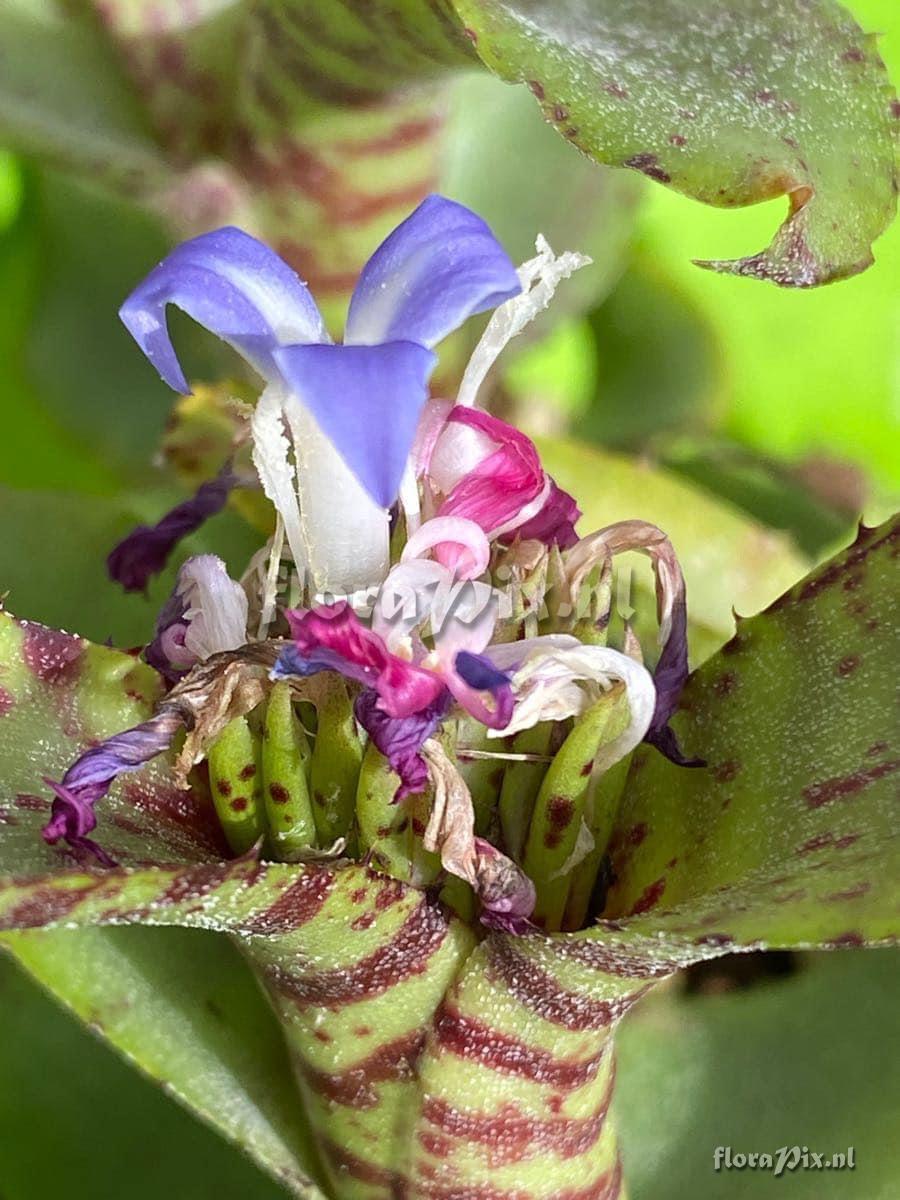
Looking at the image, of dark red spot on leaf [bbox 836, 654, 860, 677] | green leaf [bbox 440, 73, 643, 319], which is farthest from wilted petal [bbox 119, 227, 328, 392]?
green leaf [bbox 440, 73, 643, 319]

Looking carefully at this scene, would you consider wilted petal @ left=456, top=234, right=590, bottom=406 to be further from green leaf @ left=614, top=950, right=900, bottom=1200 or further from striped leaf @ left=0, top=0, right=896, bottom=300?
green leaf @ left=614, top=950, right=900, bottom=1200

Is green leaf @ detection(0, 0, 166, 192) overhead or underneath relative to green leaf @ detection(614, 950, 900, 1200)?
overhead

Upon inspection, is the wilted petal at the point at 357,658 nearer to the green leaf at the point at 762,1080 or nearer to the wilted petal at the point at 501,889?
the wilted petal at the point at 501,889

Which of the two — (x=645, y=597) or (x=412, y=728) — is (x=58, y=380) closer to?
(x=645, y=597)

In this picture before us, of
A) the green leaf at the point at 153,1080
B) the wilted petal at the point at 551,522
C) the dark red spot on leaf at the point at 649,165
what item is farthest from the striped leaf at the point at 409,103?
the green leaf at the point at 153,1080

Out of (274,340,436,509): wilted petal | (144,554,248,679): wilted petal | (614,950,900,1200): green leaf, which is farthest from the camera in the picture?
(614,950,900,1200): green leaf

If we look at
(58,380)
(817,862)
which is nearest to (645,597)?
(817,862)

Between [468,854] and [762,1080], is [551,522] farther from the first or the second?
[762,1080]
